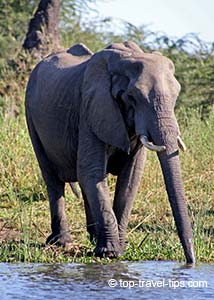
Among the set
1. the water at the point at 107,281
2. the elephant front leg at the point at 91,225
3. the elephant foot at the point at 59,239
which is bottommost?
the water at the point at 107,281

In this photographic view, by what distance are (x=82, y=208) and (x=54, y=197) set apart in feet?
4.75

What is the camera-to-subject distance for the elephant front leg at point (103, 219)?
8414 millimetres

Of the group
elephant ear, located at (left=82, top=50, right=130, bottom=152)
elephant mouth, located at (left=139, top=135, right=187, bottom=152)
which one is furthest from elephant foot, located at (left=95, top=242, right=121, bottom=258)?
elephant mouth, located at (left=139, top=135, right=187, bottom=152)

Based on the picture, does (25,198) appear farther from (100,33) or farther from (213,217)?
(100,33)

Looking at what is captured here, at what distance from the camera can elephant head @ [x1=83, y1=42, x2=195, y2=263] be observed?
304 inches

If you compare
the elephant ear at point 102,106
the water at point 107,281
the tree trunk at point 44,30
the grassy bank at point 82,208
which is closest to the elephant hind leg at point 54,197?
the grassy bank at point 82,208

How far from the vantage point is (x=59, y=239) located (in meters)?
9.14

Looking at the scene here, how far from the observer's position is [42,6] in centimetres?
1944

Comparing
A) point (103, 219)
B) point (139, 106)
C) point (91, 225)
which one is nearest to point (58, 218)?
point (91, 225)

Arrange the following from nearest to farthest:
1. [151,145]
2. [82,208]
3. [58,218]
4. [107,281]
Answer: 1. [107,281]
2. [151,145]
3. [58,218]
4. [82,208]

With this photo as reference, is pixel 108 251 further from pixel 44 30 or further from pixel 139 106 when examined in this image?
pixel 44 30

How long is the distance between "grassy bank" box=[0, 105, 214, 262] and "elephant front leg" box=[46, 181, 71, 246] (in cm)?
12

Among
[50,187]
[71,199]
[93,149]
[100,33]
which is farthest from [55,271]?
[100,33]

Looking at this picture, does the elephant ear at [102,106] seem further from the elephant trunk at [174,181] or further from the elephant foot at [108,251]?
the elephant foot at [108,251]
